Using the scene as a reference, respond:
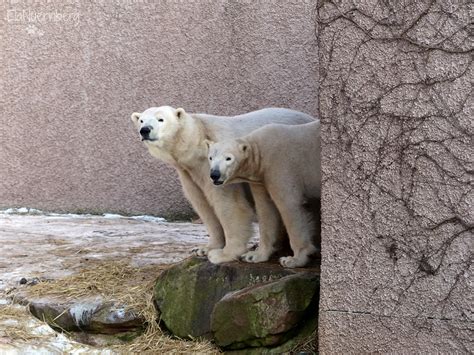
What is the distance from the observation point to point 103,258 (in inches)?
230

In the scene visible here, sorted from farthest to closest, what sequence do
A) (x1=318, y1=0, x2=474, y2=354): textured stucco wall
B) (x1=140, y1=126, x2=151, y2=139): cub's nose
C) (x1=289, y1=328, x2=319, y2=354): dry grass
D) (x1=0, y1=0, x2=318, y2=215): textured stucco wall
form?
(x1=0, y1=0, x2=318, y2=215): textured stucco wall → (x1=140, y1=126, x2=151, y2=139): cub's nose → (x1=289, y1=328, x2=319, y2=354): dry grass → (x1=318, y1=0, x2=474, y2=354): textured stucco wall

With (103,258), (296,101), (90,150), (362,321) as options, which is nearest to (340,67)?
(362,321)

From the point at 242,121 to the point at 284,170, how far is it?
29.9 inches

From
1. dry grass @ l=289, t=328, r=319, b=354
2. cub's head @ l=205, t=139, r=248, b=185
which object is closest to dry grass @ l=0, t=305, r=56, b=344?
cub's head @ l=205, t=139, r=248, b=185

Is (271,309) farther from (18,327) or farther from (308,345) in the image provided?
(18,327)

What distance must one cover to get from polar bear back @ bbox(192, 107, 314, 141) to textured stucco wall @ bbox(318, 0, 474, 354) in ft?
4.29

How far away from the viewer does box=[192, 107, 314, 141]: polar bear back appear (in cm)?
492

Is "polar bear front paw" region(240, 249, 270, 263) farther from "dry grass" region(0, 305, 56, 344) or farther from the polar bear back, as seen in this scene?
"dry grass" region(0, 305, 56, 344)

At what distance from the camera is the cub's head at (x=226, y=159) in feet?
14.4

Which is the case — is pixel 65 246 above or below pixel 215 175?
below

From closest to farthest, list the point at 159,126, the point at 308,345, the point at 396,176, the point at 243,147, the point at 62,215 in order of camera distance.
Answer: the point at 396,176
the point at 308,345
the point at 243,147
the point at 159,126
the point at 62,215

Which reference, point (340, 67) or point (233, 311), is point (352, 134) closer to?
point (340, 67)

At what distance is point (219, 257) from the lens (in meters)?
4.64

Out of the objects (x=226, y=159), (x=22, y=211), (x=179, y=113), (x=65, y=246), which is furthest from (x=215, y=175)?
(x=22, y=211)
